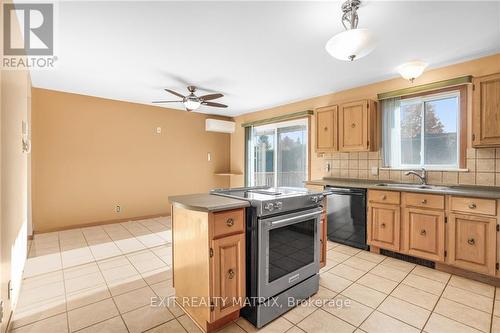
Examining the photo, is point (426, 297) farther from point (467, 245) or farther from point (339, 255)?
point (339, 255)

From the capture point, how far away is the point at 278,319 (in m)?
1.82

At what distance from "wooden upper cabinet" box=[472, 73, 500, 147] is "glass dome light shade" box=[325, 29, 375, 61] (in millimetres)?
1715

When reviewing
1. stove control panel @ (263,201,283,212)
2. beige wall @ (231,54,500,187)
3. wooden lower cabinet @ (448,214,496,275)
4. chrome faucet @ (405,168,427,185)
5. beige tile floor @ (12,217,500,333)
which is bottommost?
beige tile floor @ (12,217,500,333)

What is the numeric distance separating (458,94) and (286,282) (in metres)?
3.08

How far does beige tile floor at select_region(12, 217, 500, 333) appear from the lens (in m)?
1.76

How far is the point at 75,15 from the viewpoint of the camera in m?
1.98

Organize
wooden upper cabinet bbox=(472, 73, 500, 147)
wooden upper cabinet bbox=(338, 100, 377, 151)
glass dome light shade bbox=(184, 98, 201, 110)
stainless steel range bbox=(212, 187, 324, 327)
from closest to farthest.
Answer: stainless steel range bbox=(212, 187, 324, 327)
wooden upper cabinet bbox=(472, 73, 500, 147)
wooden upper cabinet bbox=(338, 100, 377, 151)
glass dome light shade bbox=(184, 98, 201, 110)

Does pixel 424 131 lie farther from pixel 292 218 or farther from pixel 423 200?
pixel 292 218

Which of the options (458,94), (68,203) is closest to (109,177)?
(68,203)

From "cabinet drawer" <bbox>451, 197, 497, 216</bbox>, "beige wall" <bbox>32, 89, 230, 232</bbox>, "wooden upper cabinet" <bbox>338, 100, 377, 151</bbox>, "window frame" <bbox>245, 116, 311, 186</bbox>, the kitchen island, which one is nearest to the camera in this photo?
the kitchen island

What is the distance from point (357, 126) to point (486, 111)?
134 cm

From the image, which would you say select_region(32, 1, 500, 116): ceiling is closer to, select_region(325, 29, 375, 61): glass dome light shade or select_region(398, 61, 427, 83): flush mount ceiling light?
select_region(398, 61, 427, 83): flush mount ceiling light

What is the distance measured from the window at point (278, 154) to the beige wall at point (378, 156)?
0.86ft

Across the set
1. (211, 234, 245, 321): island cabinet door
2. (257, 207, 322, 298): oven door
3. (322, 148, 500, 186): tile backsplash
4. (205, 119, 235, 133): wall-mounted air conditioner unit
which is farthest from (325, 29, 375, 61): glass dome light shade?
(205, 119, 235, 133): wall-mounted air conditioner unit
